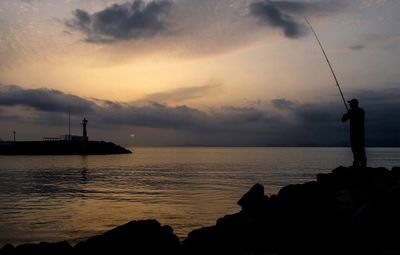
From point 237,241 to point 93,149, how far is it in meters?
130

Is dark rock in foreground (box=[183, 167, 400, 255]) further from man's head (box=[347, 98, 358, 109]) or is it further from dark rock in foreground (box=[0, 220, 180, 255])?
man's head (box=[347, 98, 358, 109])

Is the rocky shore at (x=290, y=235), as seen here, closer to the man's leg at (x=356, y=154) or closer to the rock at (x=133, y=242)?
the rock at (x=133, y=242)

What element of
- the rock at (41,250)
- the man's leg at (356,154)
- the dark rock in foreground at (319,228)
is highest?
the man's leg at (356,154)

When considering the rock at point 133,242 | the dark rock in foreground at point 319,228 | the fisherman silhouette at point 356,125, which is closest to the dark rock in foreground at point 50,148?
the fisherman silhouette at point 356,125

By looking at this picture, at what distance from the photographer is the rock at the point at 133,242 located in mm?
10258

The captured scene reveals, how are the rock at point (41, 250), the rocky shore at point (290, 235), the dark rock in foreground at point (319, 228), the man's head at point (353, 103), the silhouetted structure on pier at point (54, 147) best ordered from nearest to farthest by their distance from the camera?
the dark rock in foreground at point (319, 228) → the rocky shore at point (290, 235) → the rock at point (41, 250) → the man's head at point (353, 103) → the silhouetted structure on pier at point (54, 147)

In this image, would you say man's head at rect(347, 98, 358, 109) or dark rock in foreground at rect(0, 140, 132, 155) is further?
dark rock in foreground at rect(0, 140, 132, 155)

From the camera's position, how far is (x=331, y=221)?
1028 cm

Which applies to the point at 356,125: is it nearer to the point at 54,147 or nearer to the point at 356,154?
the point at 356,154

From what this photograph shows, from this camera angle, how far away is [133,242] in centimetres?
1033

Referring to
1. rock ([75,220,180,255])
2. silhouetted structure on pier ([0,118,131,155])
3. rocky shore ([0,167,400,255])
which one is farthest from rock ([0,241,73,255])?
silhouetted structure on pier ([0,118,131,155])

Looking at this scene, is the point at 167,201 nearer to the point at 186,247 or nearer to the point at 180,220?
the point at 180,220

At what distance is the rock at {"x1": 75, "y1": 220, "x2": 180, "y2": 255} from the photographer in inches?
404

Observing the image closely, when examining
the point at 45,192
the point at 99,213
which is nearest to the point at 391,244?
the point at 99,213
